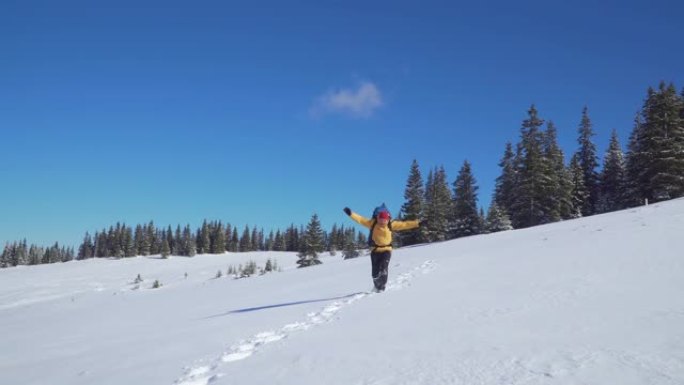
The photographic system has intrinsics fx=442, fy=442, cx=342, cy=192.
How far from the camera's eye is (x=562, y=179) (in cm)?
4416

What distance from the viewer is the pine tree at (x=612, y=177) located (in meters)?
46.0

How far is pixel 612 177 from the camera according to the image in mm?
48000

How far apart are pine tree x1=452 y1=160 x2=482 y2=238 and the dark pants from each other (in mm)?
40916

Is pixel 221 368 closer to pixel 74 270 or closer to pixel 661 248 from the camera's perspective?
pixel 661 248

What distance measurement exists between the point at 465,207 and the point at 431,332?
47037mm

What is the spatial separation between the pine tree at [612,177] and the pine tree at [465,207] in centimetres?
1274

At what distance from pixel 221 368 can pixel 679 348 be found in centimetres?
467

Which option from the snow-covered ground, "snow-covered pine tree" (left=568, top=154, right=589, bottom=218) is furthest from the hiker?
"snow-covered pine tree" (left=568, top=154, right=589, bottom=218)

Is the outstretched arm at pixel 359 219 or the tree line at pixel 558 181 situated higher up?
the tree line at pixel 558 181

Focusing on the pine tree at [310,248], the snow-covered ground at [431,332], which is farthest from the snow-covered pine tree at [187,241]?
the snow-covered ground at [431,332]

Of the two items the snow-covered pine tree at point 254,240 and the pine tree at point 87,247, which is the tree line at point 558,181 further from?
the pine tree at point 87,247

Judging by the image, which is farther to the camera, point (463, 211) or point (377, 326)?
point (463, 211)

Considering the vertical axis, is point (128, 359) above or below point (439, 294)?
below

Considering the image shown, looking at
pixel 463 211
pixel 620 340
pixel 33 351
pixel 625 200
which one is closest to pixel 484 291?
pixel 620 340
